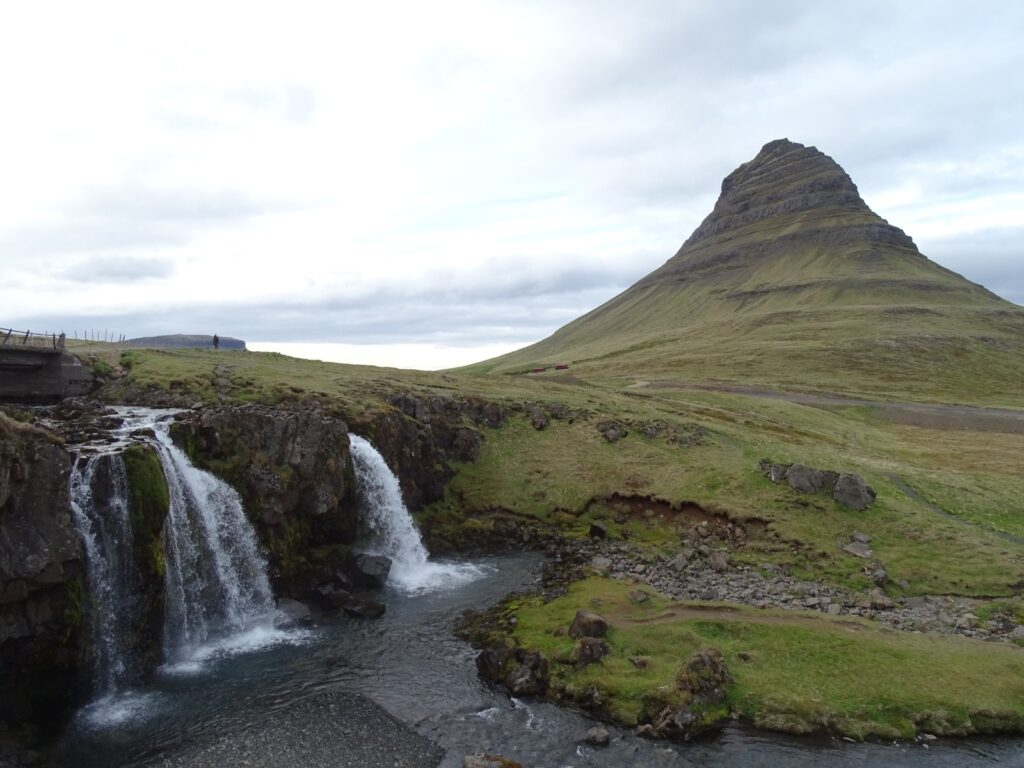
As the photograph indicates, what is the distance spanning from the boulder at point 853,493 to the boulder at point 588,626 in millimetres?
24688

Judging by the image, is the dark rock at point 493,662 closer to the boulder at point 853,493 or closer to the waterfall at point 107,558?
the waterfall at point 107,558

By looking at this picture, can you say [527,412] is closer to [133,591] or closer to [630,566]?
[630,566]

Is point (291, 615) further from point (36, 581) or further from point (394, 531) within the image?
point (36, 581)

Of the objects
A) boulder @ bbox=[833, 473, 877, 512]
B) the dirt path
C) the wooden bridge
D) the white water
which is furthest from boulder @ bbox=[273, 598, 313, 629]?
the dirt path

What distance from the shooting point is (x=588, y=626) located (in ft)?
106

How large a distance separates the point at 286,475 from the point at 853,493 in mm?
39738

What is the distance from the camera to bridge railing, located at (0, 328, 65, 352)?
47.4m

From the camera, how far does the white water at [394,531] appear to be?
4303 cm

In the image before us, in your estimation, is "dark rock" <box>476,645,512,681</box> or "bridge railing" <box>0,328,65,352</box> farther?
"bridge railing" <box>0,328,65,352</box>

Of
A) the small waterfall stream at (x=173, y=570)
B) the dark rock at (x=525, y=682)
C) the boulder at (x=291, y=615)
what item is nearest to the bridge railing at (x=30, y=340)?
the small waterfall stream at (x=173, y=570)

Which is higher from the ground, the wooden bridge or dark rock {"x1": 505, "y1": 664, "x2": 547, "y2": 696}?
the wooden bridge

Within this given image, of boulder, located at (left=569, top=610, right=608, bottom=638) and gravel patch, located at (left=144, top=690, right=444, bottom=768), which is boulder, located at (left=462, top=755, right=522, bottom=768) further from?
boulder, located at (left=569, top=610, right=608, bottom=638)

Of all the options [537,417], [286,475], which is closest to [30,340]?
[286,475]

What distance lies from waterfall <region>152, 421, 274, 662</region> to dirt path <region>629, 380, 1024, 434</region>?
7784 centimetres
